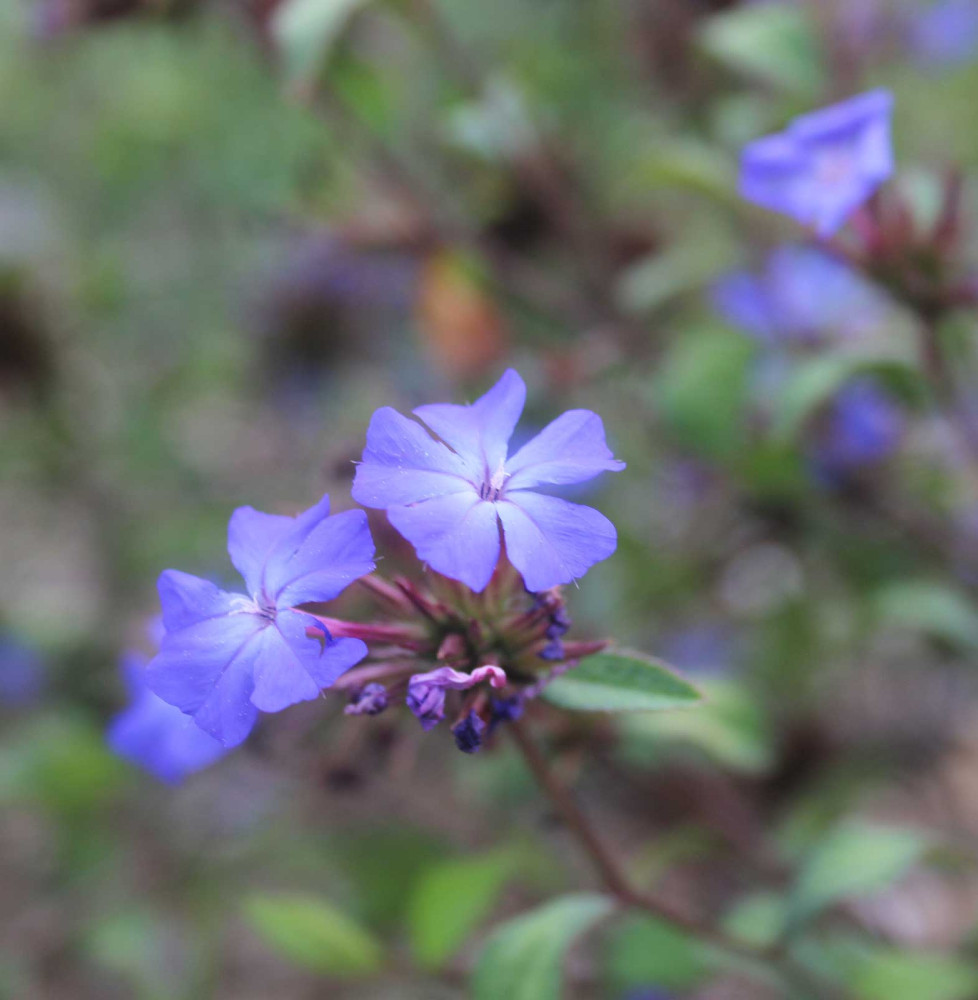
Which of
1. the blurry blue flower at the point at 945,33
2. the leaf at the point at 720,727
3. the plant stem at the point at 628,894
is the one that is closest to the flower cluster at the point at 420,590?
the plant stem at the point at 628,894

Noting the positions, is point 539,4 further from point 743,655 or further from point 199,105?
point 743,655

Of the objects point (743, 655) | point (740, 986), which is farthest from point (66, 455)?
point (740, 986)

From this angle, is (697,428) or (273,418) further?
(273,418)

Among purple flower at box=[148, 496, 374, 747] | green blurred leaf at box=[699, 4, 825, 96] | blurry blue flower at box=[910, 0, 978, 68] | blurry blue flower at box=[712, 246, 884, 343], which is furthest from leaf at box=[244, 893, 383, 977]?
blurry blue flower at box=[910, 0, 978, 68]

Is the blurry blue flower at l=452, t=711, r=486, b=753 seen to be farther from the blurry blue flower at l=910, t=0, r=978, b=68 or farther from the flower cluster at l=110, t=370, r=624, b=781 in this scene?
the blurry blue flower at l=910, t=0, r=978, b=68

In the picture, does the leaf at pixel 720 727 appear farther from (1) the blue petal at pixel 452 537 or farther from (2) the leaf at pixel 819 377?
(1) the blue petal at pixel 452 537

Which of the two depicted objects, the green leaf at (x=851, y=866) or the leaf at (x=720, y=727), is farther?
the leaf at (x=720, y=727)
